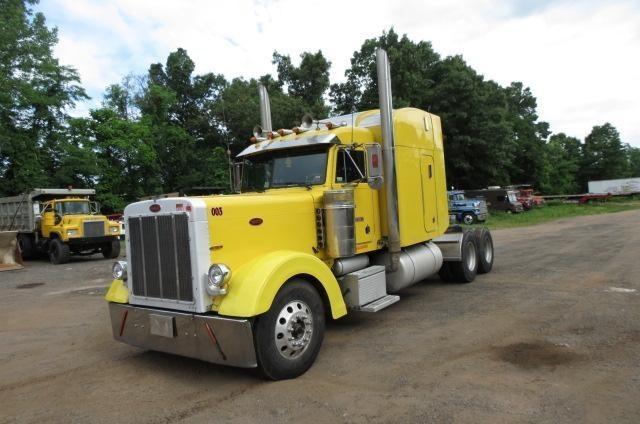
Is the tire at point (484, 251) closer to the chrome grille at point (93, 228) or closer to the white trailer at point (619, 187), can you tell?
the chrome grille at point (93, 228)

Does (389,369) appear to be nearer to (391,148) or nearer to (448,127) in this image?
(391,148)

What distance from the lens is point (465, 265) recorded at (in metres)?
9.17

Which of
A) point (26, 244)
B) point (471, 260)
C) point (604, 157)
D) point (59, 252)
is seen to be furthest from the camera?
point (604, 157)

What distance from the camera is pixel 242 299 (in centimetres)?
432

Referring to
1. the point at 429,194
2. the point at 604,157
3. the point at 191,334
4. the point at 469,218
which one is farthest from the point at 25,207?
the point at 604,157

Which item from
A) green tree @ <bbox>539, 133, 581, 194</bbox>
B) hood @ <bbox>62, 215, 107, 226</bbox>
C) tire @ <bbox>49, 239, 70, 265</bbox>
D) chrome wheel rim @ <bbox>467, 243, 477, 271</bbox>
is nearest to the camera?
chrome wheel rim @ <bbox>467, 243, 477, 271</bbox>

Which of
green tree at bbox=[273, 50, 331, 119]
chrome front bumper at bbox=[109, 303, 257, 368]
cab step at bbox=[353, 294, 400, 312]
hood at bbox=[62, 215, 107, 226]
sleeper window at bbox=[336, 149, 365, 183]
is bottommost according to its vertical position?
cab step at bbox=[353, 294, 400, 312]

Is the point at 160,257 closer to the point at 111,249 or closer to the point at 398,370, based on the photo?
the point at 398,370

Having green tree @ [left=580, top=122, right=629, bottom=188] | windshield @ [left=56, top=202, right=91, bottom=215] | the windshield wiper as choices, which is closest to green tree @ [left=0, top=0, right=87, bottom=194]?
windshield @ [left=56, top=202, right=91, bottom=215]

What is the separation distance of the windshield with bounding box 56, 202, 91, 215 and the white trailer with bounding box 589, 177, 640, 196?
2143 inches

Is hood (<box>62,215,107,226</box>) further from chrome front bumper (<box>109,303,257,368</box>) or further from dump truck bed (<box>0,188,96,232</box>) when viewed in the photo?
chrome front bumper (<box>109,303,257,368</box>)

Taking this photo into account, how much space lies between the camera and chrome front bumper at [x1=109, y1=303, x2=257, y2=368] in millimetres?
4238

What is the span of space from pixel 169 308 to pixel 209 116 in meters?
41.0

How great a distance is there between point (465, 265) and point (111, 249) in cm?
1415
